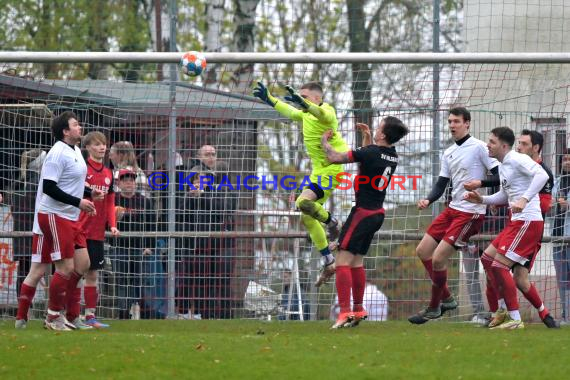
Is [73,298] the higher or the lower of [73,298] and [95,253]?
the lower

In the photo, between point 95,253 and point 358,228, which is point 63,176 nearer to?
point 95,253

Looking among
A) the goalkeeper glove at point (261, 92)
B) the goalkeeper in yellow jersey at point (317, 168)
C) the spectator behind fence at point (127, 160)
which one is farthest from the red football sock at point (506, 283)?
the spectator behind fence at point (127, 160)

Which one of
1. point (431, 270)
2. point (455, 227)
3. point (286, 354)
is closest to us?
point (286, 354)

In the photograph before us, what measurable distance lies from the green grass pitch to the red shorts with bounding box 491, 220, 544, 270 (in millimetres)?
753

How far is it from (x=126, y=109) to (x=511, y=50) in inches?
209

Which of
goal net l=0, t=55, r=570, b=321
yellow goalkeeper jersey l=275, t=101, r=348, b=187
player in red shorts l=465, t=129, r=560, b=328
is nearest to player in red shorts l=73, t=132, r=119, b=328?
goal net l=0, t=55, r=570, b=321

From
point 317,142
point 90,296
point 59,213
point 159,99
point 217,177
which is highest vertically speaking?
point 159,99

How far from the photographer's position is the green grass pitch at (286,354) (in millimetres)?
8406

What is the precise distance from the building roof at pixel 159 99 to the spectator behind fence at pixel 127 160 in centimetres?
47

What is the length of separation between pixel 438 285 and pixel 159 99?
186 inches

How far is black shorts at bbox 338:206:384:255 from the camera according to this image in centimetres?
1180

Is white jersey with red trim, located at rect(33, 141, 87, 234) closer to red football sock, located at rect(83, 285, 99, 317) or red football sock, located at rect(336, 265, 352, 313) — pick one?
red football sock, located at rect(83, 285, 99, 317)

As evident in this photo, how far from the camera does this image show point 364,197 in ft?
38.9

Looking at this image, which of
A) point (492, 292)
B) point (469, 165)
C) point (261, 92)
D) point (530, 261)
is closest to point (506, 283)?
point (530, 261)
